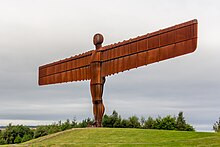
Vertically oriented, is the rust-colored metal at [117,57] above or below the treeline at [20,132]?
above

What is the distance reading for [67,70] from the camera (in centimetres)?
2744

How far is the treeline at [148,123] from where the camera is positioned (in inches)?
1443

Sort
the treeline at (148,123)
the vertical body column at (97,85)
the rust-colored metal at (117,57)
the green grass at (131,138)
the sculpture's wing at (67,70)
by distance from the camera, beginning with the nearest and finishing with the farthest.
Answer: the green grass at (131,138)
the rust-colored metal at (117,57)
the vertical body column at (97,85)
the sculpture's wing at (67,70)
the treeline at (148,123)

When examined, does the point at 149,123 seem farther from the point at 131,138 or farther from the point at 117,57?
the point at 131,138

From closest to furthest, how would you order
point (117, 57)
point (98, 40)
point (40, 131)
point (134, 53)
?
point (134, 53) → point (117, 57) → point (98, 40) → point (40, 131)

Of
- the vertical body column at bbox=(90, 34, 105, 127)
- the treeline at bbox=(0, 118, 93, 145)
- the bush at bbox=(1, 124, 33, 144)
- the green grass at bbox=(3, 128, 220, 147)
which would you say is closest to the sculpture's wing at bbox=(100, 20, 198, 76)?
the vertical body column at bbox=(90, 34, 105, 127)

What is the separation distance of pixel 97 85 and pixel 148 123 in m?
15.0

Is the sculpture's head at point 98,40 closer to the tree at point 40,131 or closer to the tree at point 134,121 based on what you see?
the tree at point 134,121

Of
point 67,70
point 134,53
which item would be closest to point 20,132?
point 67,70

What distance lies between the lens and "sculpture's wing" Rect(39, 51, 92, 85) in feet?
84.7

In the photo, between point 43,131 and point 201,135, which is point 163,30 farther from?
point 43,131

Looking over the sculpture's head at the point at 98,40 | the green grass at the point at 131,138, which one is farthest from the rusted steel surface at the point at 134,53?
the green grass at the point at 131,138

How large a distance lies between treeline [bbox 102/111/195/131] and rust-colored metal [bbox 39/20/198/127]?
33.1ft

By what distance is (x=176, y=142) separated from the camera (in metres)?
17.6
